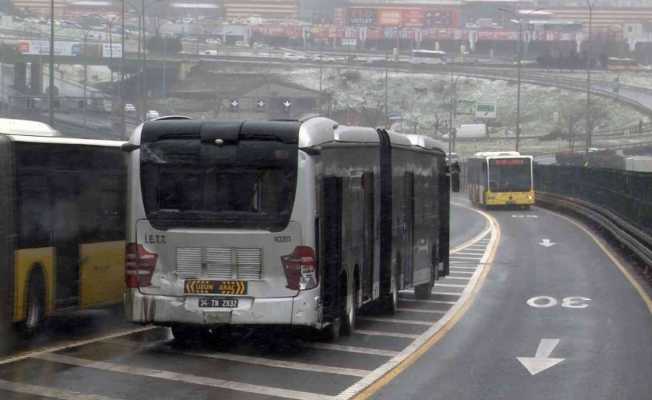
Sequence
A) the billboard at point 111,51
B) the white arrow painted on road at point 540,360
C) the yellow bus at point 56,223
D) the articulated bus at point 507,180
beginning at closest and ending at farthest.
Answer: the white arrow painted on road at point 540,360 → the yellow bus at point 56,223 → the articulated bus at point 507,180 → the billboard at point 111,51

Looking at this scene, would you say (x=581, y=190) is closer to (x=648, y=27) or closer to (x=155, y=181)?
(x=155, y=181)

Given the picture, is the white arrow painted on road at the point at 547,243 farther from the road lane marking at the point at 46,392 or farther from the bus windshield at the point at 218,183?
the road lane marking at the point at 46,392

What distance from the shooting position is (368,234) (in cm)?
1869

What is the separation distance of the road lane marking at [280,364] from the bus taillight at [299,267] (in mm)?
866

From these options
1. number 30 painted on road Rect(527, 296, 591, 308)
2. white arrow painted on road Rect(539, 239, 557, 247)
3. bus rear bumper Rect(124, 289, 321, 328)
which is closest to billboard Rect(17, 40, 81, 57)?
white arrow painted on road Rect(539, 239, 557, 247)

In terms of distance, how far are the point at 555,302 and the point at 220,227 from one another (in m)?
9.25

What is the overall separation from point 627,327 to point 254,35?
104881mm

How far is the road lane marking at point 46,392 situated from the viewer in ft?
40.4

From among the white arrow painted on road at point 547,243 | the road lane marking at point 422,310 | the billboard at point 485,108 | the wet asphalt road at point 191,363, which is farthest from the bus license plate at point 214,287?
the billboard at point 485,108

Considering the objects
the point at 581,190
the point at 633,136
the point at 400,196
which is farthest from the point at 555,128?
the point at 400,196

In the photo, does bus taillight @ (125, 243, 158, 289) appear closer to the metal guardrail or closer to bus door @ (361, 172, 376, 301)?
bus door @ (361, 172, 376, 301)

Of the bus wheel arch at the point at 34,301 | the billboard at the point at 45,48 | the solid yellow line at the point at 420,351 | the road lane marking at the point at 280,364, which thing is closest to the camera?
the solid yellow line at the point at 420,351

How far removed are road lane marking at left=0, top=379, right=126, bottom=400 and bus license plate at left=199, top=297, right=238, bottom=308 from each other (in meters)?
2.82

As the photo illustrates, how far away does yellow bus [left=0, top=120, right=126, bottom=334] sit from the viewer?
52.9 feet
